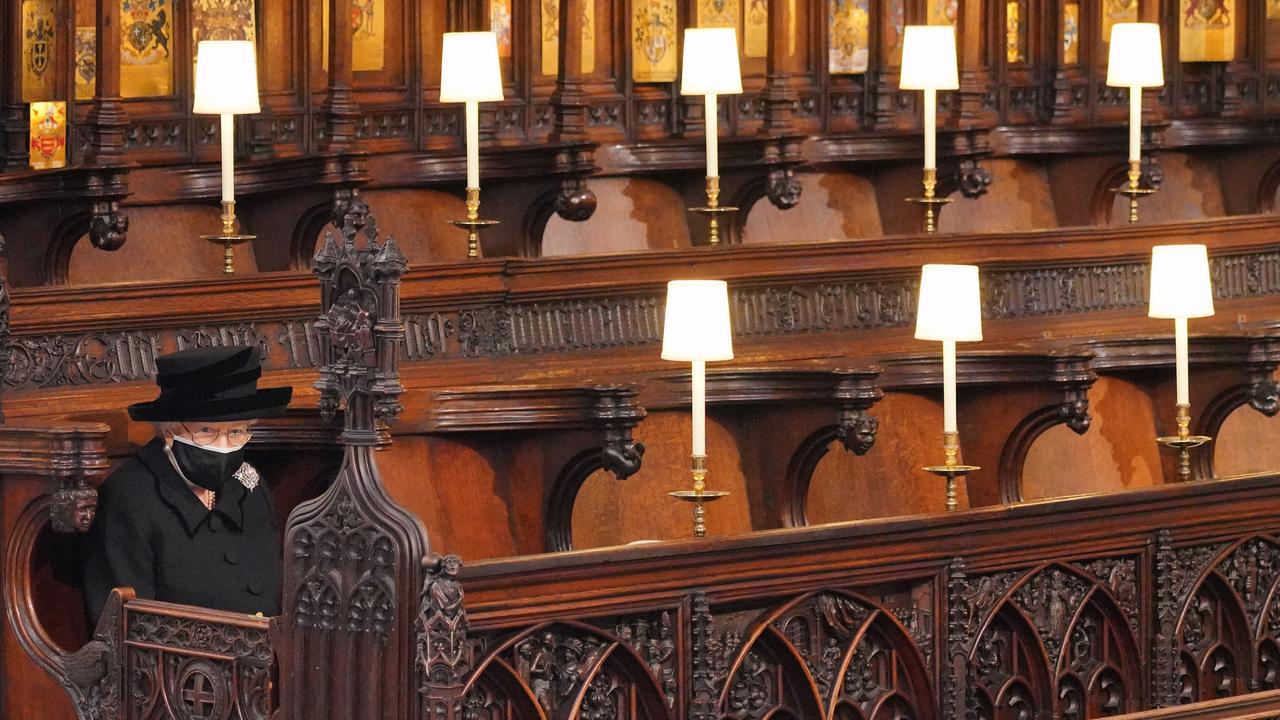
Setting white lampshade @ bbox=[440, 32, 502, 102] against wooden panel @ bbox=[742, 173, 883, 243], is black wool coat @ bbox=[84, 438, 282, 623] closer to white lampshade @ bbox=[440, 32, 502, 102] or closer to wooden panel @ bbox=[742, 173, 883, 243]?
white lampshade @ bbox=[440, 32, 502, 102]

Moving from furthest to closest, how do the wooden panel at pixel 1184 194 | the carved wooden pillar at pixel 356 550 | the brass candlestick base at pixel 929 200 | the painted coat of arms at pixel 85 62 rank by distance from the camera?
the wooden panel at pixel 1184 194 → the brass candlestick base at pixel 929 200 → the painted coat of arms at pixel 85 62 → the carved wooden pillar at pixel 356 550

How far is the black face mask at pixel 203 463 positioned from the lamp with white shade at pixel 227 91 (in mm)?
1515

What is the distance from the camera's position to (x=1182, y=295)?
7.30 m

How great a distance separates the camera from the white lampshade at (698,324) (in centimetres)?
645

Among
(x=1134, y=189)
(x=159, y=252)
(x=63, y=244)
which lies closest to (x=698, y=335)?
(x=63, y=244)

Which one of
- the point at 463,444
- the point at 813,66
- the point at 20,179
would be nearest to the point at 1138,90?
the point at 813,66

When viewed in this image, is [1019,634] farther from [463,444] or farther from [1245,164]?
[1245,164]

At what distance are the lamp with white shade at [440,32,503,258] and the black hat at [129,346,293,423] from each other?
2.10 metres

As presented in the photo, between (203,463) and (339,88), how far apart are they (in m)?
3.07

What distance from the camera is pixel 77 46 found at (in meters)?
7.75

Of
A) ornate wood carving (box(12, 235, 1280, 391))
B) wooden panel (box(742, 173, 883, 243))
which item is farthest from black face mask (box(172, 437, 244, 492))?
wooden panel (box(742, 173, 883, 243))

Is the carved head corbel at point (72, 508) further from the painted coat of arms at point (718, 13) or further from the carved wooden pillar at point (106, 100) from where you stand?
the painted coat of arms at point (718, 13)

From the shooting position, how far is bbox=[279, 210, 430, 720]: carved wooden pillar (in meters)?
4.66

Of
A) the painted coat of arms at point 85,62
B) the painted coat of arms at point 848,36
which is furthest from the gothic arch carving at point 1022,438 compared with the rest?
the painted coat of arms at point 85,62
